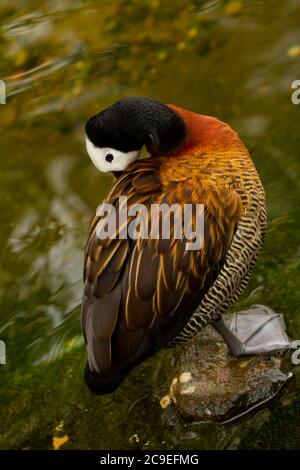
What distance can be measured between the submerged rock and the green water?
5cm

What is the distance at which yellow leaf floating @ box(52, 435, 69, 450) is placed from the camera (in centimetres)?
343

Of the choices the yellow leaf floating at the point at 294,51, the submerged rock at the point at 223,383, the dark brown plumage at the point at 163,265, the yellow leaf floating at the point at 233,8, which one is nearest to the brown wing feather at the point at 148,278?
the dark brown plumage at the point at 163,265

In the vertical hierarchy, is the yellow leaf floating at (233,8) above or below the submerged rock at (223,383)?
above

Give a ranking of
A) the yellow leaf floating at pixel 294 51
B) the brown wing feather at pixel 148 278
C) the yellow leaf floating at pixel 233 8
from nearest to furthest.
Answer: the brown wing feather at pixel 148 278 → the yellow leaf floating at pixel 294 51 → the yellow leaf floating at pixel 233 8

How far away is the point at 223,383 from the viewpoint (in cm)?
340

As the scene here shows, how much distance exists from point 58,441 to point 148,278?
101cm

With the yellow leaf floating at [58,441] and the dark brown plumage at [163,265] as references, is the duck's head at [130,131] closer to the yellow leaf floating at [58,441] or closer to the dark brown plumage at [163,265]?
the dark brown plumage at [163,265]

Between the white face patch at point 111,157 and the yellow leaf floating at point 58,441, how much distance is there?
124 centimetres

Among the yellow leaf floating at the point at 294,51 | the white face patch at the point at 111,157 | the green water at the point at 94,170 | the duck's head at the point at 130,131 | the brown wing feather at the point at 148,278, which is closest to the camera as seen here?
the brown wing feather at the point at 148,278

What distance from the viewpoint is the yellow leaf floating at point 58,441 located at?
3.43m

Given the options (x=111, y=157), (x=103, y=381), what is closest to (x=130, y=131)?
(x=111, y=157)

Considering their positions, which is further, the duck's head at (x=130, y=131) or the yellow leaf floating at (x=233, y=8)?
the yellow leaf floating at (x=233, y=8)

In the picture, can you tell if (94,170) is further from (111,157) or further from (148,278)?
(148,278)
